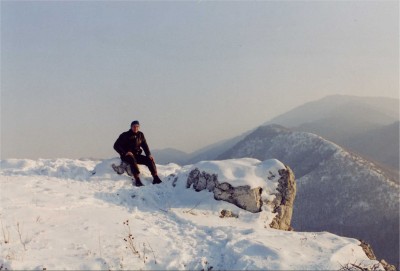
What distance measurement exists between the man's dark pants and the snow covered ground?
0.97 m

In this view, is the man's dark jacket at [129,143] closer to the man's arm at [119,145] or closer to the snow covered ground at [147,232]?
the man's arm at [119,145]

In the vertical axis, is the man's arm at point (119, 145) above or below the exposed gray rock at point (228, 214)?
above

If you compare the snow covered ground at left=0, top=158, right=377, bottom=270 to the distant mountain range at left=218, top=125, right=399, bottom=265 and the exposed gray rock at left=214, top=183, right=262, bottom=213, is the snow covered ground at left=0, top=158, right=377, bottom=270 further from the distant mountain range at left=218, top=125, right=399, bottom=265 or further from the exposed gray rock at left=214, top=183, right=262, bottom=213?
the distant mountain range at left=218, top=125, right=399, bottom=265

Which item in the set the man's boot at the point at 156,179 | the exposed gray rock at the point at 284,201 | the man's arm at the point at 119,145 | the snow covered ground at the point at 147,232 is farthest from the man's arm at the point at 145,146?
the exposed gray rock at the point at 284,201

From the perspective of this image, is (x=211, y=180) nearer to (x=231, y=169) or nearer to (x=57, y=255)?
(x=231, y=169)

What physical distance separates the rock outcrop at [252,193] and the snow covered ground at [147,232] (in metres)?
0.26

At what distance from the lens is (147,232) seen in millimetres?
8477

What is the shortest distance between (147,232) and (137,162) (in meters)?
7.48

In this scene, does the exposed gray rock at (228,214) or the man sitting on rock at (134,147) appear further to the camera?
the man sitting on rock at (134,147)

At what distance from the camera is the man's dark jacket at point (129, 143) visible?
15.5 meters

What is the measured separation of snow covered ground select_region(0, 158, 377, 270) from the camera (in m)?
6.89

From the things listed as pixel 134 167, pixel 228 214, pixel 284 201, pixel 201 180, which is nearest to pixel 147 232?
pixel 228 214

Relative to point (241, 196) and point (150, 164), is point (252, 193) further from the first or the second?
point (150, 164)

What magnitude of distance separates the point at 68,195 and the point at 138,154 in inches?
179
